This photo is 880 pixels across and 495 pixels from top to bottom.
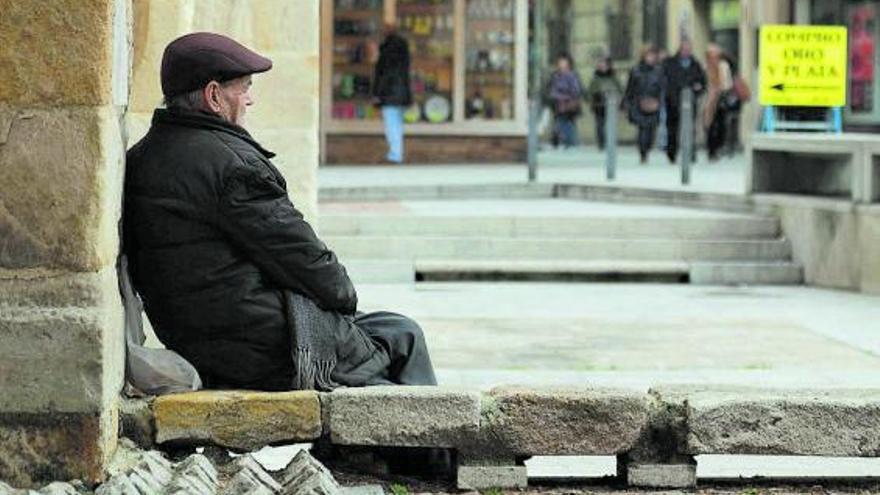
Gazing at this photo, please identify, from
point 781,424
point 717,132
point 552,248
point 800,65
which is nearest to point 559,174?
point 800,65

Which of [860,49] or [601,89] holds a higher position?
[860,49]

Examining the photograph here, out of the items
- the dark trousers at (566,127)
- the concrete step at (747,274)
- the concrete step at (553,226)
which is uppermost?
the dark trousers at (566,127)

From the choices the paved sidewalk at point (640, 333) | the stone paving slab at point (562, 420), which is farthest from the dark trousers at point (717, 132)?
the stone paving slab at point (562, 420)

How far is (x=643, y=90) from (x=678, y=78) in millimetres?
703

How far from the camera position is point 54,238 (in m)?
5.89

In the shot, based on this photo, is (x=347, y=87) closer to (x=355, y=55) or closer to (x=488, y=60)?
(x=355, y=55)

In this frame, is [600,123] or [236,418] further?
[600,123]

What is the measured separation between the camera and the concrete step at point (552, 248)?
17.2m

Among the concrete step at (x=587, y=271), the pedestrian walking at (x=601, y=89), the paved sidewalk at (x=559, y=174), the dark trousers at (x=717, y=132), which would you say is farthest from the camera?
the pedestrian walking at (x=601, y=89)

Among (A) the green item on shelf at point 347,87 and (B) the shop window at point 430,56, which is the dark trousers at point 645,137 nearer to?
(B) the shop window at point 430,56

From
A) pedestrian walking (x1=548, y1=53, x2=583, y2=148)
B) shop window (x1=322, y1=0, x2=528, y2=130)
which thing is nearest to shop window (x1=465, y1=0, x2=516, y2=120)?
shop window (x1=322, y1=0, x2=528, y2=130)

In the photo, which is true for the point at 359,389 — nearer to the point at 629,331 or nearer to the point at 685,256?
the point at 629,331

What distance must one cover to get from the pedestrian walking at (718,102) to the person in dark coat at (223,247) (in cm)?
2456

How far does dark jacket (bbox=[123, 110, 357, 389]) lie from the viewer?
6234 mm
